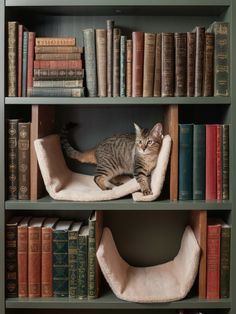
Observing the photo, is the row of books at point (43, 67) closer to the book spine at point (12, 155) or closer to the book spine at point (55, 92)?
the book spine at point (55, 92)

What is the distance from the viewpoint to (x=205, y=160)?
1427 mm

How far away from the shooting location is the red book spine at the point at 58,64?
1431 millimetres

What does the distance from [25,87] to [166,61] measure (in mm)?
467

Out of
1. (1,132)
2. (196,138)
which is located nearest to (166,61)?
(196,138)

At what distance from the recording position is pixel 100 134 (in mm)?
1675

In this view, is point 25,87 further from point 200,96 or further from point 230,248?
point 230,248

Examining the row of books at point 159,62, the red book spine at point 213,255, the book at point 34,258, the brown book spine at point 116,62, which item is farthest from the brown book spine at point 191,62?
the book at point 34,258

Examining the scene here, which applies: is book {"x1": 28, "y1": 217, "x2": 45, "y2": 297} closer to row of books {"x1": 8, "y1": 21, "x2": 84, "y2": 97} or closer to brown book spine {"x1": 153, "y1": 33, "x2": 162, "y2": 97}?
row of books {"x1": 8, "y1": 21, "x2": 84, "y2": 97}

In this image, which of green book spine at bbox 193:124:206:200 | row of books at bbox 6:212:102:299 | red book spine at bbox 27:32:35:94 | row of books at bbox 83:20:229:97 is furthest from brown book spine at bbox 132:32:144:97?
row of books at bbox 6:212:102:299

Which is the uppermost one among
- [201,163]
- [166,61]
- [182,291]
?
[166,61]

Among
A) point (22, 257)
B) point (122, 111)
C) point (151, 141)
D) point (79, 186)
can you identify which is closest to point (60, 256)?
point (22, 257)

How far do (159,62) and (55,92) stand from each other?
1.15 ft

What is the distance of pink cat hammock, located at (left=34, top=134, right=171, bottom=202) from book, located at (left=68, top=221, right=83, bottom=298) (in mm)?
125

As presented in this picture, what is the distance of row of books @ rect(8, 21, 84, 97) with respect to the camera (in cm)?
142
